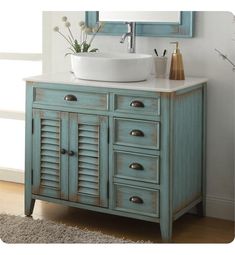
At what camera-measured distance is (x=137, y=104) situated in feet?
10.6

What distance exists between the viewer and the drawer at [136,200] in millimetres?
3262

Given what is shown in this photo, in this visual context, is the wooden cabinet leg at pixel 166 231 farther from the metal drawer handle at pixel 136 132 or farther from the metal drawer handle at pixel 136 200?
the metal drawer handle at pixel 136 132

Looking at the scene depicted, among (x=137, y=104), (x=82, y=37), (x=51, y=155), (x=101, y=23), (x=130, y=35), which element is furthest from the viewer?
(x=82, y=37)

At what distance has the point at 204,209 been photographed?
3.72m

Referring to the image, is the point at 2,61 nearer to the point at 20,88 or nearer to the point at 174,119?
the point at 20,88

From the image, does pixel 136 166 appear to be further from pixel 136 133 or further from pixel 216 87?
pixel 216 87

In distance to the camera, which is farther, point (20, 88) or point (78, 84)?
point (20, 88)

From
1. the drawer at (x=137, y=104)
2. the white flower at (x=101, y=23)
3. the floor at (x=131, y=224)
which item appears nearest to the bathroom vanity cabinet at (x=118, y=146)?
the drawer at (x=137, y=104)

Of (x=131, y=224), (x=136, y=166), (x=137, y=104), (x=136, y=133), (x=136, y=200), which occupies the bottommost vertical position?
(x=131, y=224)

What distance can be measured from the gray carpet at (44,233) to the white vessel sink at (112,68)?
815 millimetres

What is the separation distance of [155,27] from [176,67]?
33cm

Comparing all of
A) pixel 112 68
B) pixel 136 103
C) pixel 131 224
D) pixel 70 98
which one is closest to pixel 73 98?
pixel 70 98
